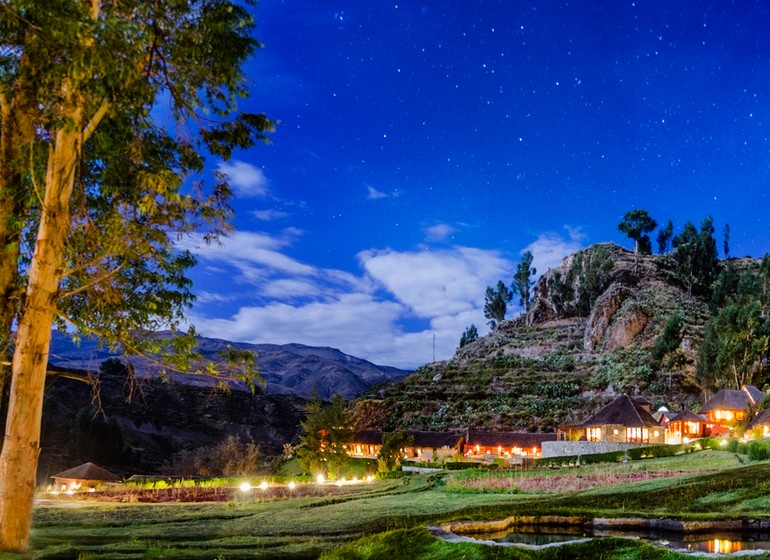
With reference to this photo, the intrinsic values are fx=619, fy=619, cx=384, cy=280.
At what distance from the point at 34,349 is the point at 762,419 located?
5401 cm

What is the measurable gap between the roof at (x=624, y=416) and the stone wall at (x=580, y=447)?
7095 millimetres

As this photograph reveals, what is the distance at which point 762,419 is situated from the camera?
4925 cm

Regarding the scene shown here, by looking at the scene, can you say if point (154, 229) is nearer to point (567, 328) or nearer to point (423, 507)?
point (423, 507)

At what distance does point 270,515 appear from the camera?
21625 millimetres

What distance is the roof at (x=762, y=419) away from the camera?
160 ft

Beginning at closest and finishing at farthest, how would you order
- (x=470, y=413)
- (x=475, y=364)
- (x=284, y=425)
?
(x=470, y=413)
(x=284, y=425)
(x=475, y=364)

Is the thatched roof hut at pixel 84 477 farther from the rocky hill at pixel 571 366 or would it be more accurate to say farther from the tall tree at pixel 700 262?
the tall tree at pixel 700 262

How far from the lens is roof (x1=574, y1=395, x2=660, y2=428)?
58.2 m

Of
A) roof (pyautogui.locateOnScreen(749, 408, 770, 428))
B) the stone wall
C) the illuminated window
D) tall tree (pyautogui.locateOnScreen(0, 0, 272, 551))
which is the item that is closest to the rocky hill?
the illuminated window

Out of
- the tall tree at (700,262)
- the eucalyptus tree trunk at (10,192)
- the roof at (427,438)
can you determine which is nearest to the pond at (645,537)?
the eucalyptus tree trunk at (10,192)

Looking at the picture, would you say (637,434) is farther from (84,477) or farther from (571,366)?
(84,477)

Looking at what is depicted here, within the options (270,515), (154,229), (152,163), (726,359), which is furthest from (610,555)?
(726,359)

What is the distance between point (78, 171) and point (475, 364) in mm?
108378

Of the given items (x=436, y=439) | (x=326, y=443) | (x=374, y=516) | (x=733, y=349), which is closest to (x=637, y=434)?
(x=733, y=349)
